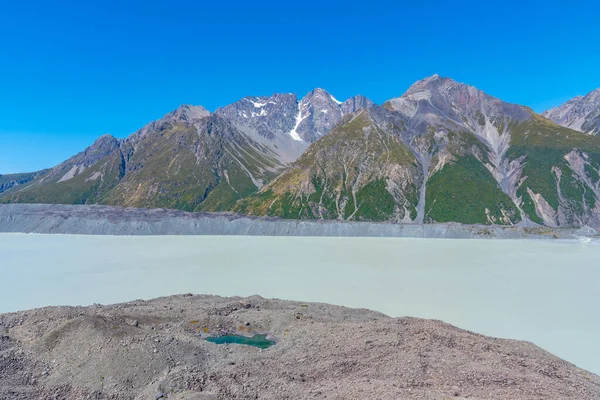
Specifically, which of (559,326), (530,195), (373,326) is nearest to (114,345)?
(373,326)

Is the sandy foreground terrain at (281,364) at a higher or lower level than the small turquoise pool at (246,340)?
higher

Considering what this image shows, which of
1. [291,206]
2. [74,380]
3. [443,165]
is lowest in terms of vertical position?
[74,380]

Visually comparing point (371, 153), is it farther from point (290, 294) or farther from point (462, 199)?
point (290, 294)

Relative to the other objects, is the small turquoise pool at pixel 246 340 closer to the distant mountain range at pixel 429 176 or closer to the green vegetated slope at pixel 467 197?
the distant mountain range at pixel 429 176

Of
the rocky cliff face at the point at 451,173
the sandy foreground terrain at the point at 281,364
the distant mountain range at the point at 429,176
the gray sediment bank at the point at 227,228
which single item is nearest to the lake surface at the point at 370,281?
the sandy foreground terrain at the point at 281,364

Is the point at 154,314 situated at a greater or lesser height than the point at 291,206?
lesser

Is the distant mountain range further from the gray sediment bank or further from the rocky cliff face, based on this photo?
the gray sediment bank

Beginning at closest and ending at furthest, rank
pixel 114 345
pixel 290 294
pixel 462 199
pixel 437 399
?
pixel 437 399 → pixel 114 345 → pixel 290 294 → pixel 462 199
